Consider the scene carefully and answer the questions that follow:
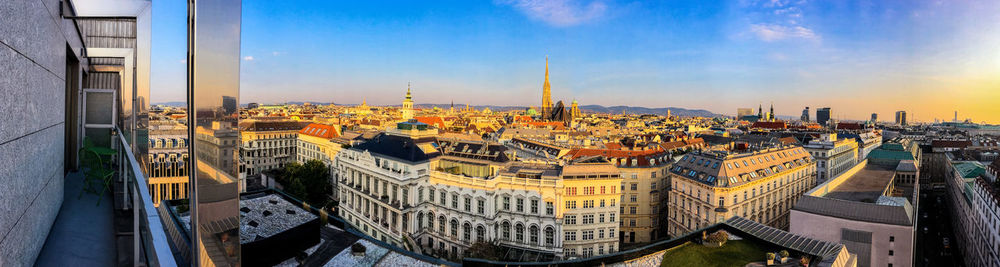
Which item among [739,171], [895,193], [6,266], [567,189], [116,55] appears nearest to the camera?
[6,266]

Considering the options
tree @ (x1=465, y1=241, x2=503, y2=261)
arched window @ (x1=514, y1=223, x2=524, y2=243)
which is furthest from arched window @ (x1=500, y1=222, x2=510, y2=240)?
tree @ (x1=465, y1=241, x2=503, y2=261)

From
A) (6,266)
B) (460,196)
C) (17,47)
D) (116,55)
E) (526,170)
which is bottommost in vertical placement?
(460,196)

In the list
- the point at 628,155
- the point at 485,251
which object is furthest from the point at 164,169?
the point at 628,155

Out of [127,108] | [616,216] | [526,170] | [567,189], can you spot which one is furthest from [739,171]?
[127,108]

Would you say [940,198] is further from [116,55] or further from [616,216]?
[116,55]

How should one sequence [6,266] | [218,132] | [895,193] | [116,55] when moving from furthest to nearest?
[895,193] < [116,55] < [6,266] < [218,132]

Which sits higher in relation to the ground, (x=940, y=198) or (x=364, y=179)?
(x=364, y=179)

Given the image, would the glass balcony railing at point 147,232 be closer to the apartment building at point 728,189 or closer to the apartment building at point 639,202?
the apartment building at point 728,189
